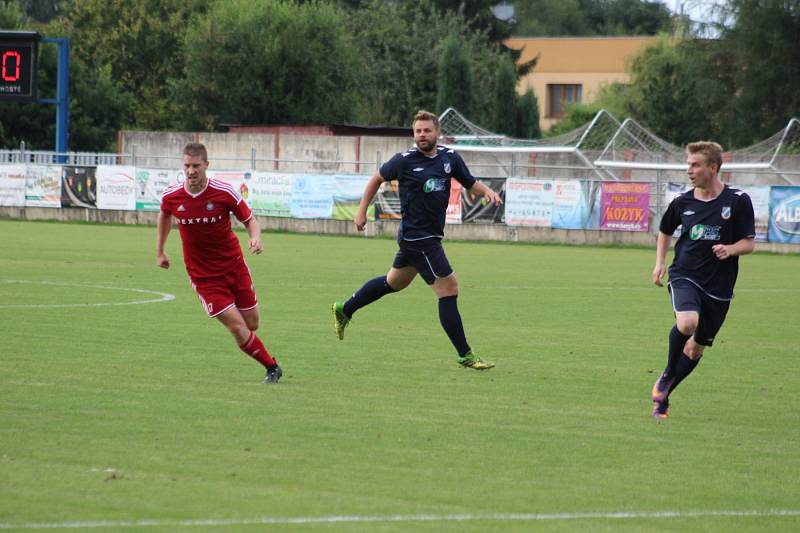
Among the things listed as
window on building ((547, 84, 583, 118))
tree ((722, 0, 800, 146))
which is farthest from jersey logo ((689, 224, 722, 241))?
window on building ((547, 84, 583, 118))

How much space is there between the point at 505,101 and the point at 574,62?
3007 cm

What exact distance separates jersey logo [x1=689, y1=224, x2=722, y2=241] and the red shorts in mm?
3443

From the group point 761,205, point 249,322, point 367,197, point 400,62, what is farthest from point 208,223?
point 400,62

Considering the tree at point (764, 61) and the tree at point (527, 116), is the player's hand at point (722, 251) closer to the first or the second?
the tree at point (764, 61)

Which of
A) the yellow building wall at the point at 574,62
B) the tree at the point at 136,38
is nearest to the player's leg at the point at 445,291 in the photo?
the tree at the point at 136,38

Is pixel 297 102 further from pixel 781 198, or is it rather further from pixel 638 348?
pixel 638 348

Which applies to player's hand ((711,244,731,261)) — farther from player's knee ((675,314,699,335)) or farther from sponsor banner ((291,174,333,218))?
sponsor banner ((291,174,333,218))

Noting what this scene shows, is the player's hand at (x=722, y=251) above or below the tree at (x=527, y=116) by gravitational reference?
below

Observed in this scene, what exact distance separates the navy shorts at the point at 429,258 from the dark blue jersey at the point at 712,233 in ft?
9.45

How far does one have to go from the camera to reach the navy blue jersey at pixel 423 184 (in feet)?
39.1

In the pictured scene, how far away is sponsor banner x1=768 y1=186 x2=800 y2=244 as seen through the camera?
1254 inches

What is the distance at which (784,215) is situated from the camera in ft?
106

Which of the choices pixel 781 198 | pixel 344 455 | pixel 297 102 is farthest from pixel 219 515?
pixel 297 102

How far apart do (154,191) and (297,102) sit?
26597mm
